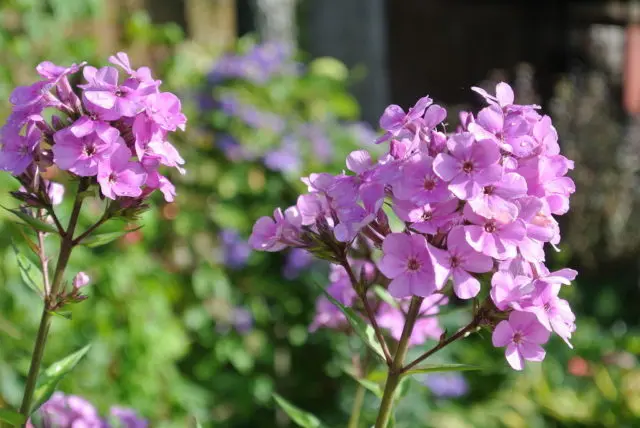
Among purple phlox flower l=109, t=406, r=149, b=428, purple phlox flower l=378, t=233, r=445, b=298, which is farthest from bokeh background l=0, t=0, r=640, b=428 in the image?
purple phlox flower l=378, t=233, r=445, b=298

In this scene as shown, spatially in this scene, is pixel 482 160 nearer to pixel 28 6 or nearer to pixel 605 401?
pixel 28 6

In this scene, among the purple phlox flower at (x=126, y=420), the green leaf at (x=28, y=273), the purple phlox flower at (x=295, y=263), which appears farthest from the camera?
the purple phlox flower at (x=295, y=263)

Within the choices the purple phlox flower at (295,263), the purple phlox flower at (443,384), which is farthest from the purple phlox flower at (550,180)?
the purple phlox flower at (295,263)

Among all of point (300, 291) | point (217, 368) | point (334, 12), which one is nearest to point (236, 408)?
point (217, 368)

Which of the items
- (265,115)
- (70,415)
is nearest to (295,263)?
(265,115)

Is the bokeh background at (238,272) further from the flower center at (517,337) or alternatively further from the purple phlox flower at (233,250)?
the flower center at (517,337)

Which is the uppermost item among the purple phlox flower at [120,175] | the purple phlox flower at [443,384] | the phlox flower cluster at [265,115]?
the purple phlox flower at [120,175]
